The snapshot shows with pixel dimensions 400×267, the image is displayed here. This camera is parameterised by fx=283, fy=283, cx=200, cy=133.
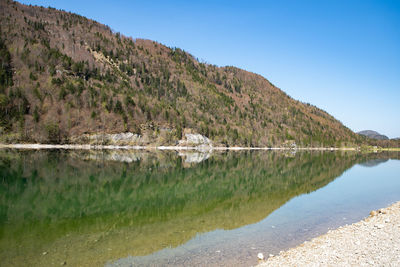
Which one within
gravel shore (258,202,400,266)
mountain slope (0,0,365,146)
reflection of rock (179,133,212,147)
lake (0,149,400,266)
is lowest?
lake (0,149,400,266)

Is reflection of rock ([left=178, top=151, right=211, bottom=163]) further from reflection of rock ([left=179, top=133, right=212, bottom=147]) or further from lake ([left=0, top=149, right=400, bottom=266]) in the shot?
reflection of rock ([left=179, top=133, right=212, bottom=147])

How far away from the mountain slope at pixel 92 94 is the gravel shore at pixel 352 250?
91196 millimetres

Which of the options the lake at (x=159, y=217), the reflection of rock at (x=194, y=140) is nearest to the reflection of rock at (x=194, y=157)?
the lake at (x=159, y=217)

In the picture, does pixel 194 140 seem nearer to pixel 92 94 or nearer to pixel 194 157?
pixel 92 94

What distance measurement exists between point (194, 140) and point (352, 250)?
117925 millimetres

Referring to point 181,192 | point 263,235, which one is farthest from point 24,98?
point 263,235

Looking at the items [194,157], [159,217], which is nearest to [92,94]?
[194,157]

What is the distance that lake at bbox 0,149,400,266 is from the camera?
10883mm

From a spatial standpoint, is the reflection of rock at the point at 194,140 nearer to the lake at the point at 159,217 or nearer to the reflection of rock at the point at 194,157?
the reflection of rock at the point at 194,157

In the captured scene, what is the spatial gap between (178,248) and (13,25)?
539 ft

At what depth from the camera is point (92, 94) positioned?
111125 millimetres

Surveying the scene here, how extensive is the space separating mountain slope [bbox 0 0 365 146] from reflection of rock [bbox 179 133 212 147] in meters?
3.49

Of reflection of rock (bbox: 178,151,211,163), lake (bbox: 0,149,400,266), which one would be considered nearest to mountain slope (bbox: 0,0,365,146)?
reflection of rock (bbox: 178,151,211,163)

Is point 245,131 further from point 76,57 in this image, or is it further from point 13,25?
point 13,25
